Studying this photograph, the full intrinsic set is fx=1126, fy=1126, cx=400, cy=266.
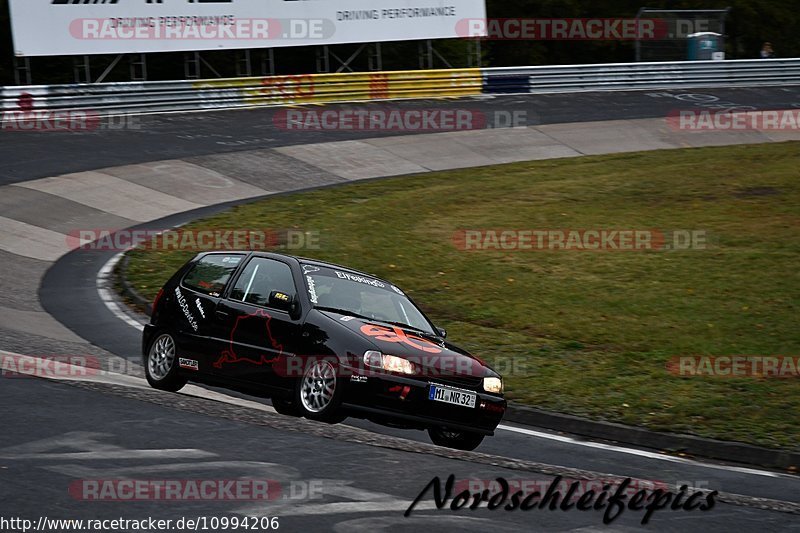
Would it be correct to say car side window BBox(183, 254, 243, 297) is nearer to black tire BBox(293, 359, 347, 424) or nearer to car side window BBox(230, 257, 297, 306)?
car side window BBox(230, 257, 297, 306)

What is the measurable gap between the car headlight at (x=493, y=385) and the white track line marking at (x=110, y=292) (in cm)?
663

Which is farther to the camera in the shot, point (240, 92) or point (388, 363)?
point (240, 92)

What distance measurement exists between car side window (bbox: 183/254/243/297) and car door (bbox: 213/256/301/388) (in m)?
0.20

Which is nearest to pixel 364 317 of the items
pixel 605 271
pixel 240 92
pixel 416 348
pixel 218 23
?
pixel 416 348

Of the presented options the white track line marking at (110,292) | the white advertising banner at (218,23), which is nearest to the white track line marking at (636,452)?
the white track line marking at (110,292)

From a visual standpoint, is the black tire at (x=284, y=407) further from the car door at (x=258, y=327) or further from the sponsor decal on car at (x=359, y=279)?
the sponsor decal on car at (x=359, y=279)

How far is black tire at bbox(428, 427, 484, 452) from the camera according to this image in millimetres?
10016

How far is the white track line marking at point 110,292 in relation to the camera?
1553 cm

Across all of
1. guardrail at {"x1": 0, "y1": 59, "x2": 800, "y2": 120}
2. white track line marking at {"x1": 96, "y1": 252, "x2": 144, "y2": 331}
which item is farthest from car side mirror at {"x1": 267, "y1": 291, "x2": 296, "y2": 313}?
guardrail at {"x1": 0, "y1": 59, "x2": 800, "y2": 120}

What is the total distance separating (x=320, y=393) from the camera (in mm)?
9656

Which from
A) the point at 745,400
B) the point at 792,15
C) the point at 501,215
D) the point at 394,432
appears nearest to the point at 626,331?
the point at 745,400

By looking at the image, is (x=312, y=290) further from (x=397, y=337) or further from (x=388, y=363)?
(x=388, y=363)

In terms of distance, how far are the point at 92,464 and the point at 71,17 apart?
81.8 feet

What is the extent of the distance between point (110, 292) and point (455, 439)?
8.77 meters
